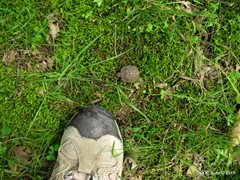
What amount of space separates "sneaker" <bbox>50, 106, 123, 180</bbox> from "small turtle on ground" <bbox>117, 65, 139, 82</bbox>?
0.42m

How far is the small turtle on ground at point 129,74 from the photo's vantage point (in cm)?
370

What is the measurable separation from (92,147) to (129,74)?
2.79 feet

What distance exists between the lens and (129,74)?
370 centimetres

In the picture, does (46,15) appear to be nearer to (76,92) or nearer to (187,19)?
(76,92)

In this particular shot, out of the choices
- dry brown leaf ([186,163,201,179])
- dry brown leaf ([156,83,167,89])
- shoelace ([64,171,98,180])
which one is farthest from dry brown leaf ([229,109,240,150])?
shoelace ([64,171,98,180])

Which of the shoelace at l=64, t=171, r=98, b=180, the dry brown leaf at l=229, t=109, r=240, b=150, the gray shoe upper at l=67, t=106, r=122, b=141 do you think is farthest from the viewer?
the dry brown leaf at l=229, t=109, r=240, b=150

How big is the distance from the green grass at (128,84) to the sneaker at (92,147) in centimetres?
16

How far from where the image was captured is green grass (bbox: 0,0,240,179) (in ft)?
12.4

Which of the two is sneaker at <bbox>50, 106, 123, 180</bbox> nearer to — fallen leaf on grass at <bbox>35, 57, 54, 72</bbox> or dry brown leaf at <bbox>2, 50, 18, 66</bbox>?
fallen leaf on grass at <bbox>35, 57, 54, 72</bbox>

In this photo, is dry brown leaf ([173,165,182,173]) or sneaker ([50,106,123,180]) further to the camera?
dry brown leaf ([173,165,182,173])

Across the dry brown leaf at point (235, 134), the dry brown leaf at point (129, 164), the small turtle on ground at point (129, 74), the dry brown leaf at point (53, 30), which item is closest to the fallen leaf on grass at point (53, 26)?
the dry brown leaf at point (53, 30)

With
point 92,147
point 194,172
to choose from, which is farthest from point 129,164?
point 194,172

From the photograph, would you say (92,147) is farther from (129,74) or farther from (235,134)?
(235,134)

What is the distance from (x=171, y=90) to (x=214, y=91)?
0.47 metres
